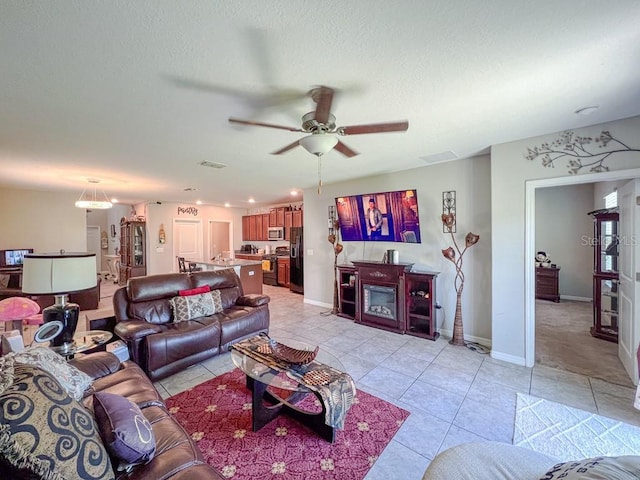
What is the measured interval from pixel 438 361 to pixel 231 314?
2.59 meters

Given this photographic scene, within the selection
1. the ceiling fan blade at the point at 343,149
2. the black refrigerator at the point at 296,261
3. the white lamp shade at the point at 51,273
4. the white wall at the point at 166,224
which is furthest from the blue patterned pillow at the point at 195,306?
the white wall at the point at 166,224

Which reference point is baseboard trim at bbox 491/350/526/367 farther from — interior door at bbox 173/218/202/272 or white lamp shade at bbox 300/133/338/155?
interior door at bbox 173/218/202/272

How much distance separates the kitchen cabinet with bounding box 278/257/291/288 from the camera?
7699 mm

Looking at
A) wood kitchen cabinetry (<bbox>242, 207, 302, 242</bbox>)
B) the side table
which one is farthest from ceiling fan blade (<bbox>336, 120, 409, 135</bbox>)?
wood kitchen cabinetry (<bbox>242, 207, 302, 242</bbox>)

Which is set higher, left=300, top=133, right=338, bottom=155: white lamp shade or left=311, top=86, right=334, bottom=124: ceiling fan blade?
left=311, top=86, right=334, bottom=124: ceiling fan blade

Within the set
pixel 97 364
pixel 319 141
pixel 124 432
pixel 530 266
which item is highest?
pixel 319 141

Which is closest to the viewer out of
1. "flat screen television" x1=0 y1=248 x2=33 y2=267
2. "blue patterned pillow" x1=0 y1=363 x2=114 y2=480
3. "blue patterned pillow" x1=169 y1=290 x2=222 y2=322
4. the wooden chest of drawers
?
"blue patterned pillow" x1=0 y1=363 x2=114 y2=480

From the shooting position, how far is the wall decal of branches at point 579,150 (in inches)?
101

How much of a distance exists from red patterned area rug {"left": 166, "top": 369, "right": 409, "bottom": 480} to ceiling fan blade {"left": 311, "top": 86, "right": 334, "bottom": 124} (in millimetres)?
2311

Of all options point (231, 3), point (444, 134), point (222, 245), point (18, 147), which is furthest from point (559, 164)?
point (222, 245)

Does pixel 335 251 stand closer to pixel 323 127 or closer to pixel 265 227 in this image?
pixel 323 127

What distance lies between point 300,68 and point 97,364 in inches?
99.6

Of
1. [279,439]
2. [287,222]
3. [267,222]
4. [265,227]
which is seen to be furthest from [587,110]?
[265,227]

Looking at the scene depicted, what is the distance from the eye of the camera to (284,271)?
7828mm
